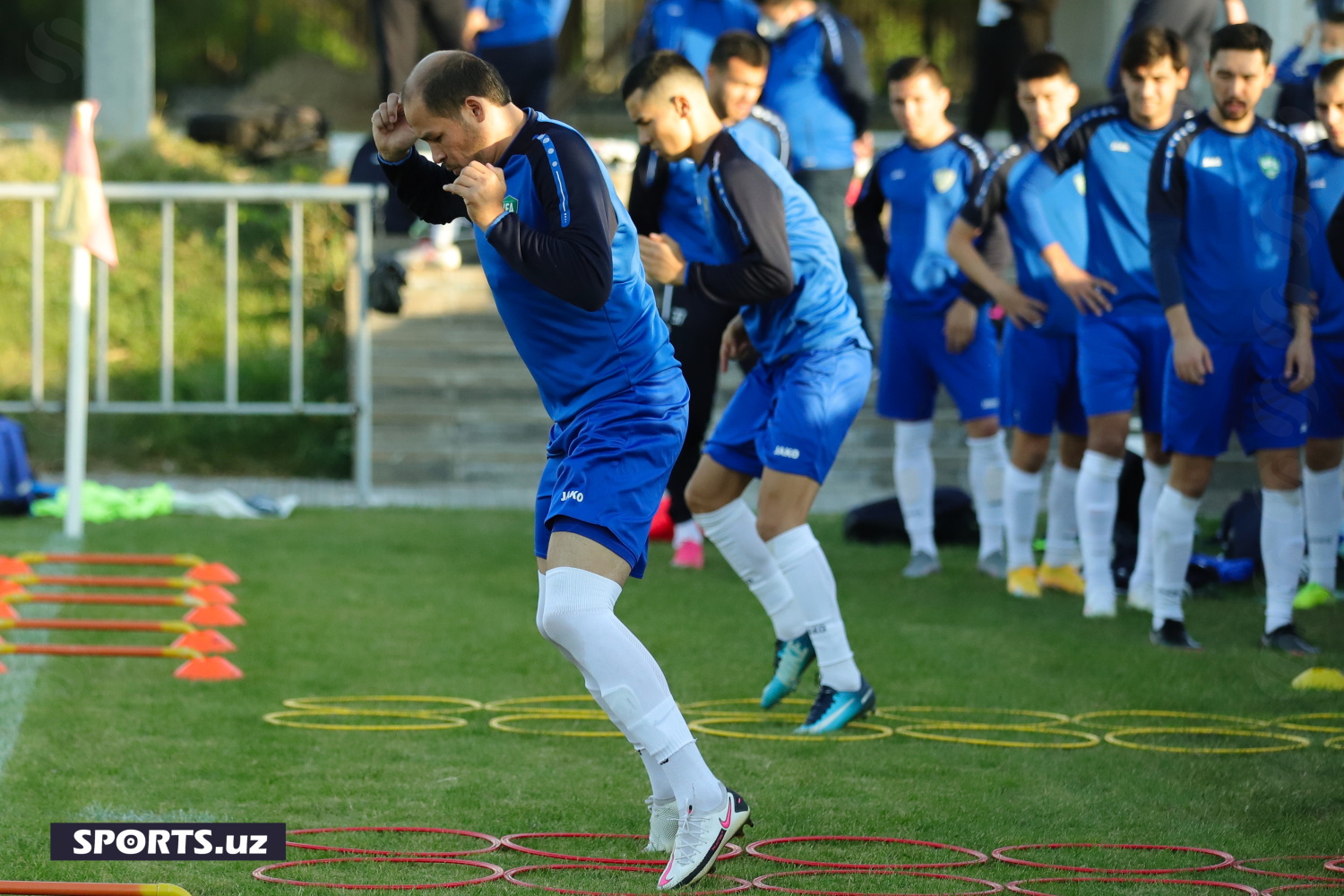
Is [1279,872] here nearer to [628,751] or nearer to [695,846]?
[695,846]

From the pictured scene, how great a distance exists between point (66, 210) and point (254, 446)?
14.0 feet

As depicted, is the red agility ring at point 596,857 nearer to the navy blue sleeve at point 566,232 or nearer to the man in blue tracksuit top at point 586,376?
the man in blue tracksuit top at point 586,376

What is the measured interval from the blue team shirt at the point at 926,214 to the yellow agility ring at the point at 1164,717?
11.0 feet

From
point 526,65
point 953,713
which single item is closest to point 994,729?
point 953,713

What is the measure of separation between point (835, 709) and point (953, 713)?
512 millimetres

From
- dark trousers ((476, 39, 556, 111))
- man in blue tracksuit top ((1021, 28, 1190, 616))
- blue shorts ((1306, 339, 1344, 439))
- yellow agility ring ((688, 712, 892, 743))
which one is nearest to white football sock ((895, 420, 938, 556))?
man in blue tracksuit top ((1021, 28, 1190, 616))

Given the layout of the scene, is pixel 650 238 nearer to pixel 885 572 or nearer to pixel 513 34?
pixel 885 572

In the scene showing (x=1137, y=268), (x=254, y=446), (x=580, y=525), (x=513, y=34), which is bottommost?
(x=254, y=446)

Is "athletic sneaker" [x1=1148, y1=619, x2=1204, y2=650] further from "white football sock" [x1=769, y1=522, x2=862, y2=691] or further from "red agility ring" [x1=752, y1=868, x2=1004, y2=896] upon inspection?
"red agility ring" [x1=752, y1=868, x2=1004, y2=896]

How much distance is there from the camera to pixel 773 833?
14.4ft

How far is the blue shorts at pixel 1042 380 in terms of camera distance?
838 centimetres

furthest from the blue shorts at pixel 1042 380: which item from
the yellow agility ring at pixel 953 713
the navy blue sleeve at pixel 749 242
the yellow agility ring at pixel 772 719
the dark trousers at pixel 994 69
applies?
the dark trousers at pixel 994 69

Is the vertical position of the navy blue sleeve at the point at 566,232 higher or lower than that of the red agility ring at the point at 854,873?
higher

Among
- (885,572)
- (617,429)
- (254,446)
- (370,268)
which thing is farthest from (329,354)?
(617,429)
